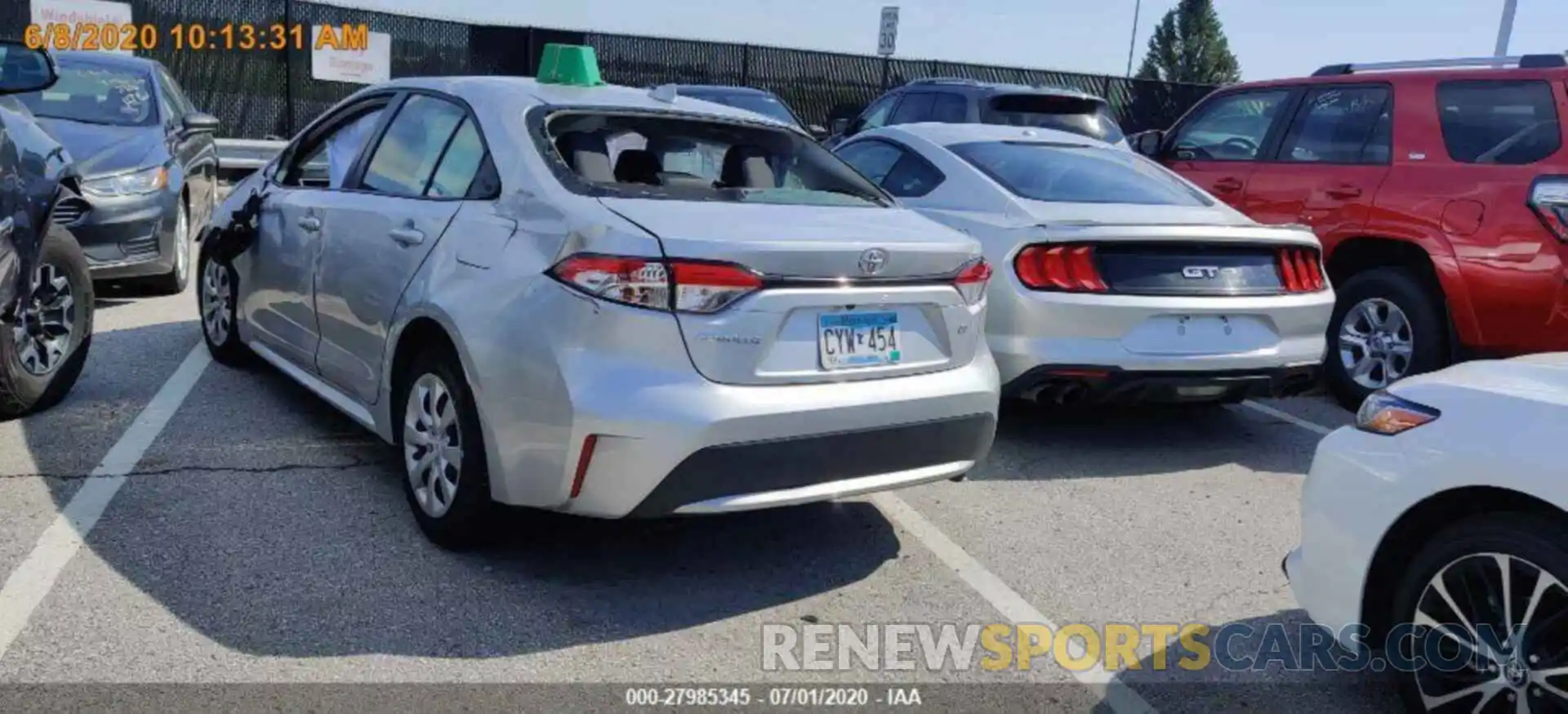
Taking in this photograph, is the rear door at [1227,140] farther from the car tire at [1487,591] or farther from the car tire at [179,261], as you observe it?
the car tire at [179,261]

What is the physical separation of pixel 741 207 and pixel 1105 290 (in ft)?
6.60

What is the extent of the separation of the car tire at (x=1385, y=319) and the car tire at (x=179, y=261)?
22.8ft

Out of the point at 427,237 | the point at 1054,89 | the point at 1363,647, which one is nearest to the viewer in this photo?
the point at 1363,647

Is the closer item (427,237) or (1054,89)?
(427,237)

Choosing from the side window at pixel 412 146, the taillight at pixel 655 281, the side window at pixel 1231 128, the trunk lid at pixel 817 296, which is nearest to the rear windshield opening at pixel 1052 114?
the side window at pixel 1231 128

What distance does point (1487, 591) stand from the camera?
2.80 meters

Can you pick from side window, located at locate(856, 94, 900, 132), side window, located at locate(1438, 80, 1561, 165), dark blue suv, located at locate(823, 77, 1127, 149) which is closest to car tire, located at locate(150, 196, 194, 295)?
dark blue suv, located at locate(823, 77, 1127, 149)

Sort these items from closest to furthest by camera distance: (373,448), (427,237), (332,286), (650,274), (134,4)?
(650,274), (427,237), (332,286), (373,448), (134,4)

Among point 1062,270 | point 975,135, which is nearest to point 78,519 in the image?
point 1062,270

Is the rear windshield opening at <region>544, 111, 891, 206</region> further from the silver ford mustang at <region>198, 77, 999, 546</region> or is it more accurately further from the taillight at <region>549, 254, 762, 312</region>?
the taillight at <region>549, 254, 762, 312</region>

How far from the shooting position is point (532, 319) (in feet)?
11.5

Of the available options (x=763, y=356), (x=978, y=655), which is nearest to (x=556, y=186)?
(x=763, y=356)

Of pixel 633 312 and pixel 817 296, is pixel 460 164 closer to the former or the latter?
pixel 633 312

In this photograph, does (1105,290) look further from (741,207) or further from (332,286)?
(332,286)
